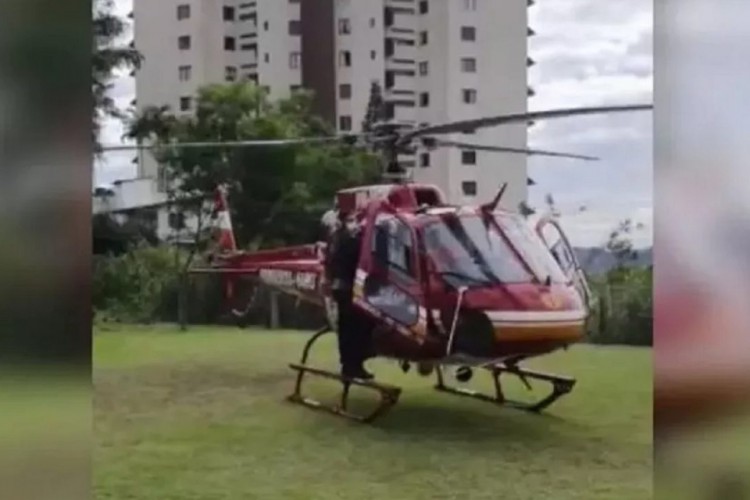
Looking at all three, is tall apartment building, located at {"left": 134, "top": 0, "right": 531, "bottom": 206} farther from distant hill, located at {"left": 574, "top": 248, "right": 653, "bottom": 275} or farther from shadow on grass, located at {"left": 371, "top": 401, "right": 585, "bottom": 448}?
shadow on grass, located at {"left": 371, "top": 401, "right": 585, "bottom": 448}

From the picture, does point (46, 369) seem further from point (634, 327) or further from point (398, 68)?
point (634, 327)

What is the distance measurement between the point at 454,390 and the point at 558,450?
0.27m

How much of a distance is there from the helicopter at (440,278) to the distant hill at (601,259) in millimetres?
21

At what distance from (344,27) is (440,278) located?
645 mm

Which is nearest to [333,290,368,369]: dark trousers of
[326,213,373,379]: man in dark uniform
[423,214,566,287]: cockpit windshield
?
[326,213,373,379]: man in dark uniform

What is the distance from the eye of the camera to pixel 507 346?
257 centimetres

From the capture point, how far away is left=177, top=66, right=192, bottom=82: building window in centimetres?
277

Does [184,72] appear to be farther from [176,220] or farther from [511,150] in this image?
[511,150]

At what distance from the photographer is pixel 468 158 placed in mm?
2607

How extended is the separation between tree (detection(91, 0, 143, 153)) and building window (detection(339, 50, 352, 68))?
511mm

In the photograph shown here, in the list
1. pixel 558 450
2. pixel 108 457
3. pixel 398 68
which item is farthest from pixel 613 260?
pixel 108 457

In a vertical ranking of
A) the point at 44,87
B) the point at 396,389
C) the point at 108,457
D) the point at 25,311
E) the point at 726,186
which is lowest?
the point at 108,457

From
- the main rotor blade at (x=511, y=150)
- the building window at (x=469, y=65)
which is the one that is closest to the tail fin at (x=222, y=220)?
the main rotor blade at (x=511, y=150)

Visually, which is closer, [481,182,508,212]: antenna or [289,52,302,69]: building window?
[481,182,508,212]: antenna
